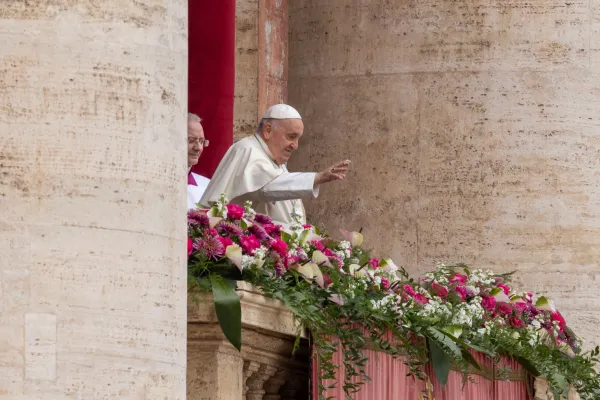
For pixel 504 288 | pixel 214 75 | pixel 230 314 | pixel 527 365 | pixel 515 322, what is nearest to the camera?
pixel 230 314

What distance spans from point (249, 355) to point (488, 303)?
223cm

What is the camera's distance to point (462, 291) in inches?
374

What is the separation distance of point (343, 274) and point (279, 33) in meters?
5.41

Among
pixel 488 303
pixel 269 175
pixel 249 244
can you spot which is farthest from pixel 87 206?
pixel 488 303

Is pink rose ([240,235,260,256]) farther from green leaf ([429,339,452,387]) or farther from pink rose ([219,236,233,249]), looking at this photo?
green leaf ([429,339,452,387])

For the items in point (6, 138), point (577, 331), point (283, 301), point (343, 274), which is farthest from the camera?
point (577, 331)

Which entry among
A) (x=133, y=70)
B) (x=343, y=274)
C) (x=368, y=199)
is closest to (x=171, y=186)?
(x=133, y=70)

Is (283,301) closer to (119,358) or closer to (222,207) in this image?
(222,207)

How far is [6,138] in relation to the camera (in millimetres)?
5594

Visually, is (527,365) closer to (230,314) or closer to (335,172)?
(335,172)

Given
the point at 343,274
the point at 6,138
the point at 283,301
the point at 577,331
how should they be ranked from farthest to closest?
the point at 577,331
the point at 343,274
the point at 283,301
the point at 6,138

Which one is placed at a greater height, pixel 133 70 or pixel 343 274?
pixel 133 70

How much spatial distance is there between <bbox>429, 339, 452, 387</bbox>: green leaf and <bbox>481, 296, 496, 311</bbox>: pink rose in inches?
42.7

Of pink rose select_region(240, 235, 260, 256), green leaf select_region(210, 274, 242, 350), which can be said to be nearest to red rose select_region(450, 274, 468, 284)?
pink rose select_region(240, 235, 260, 256)
